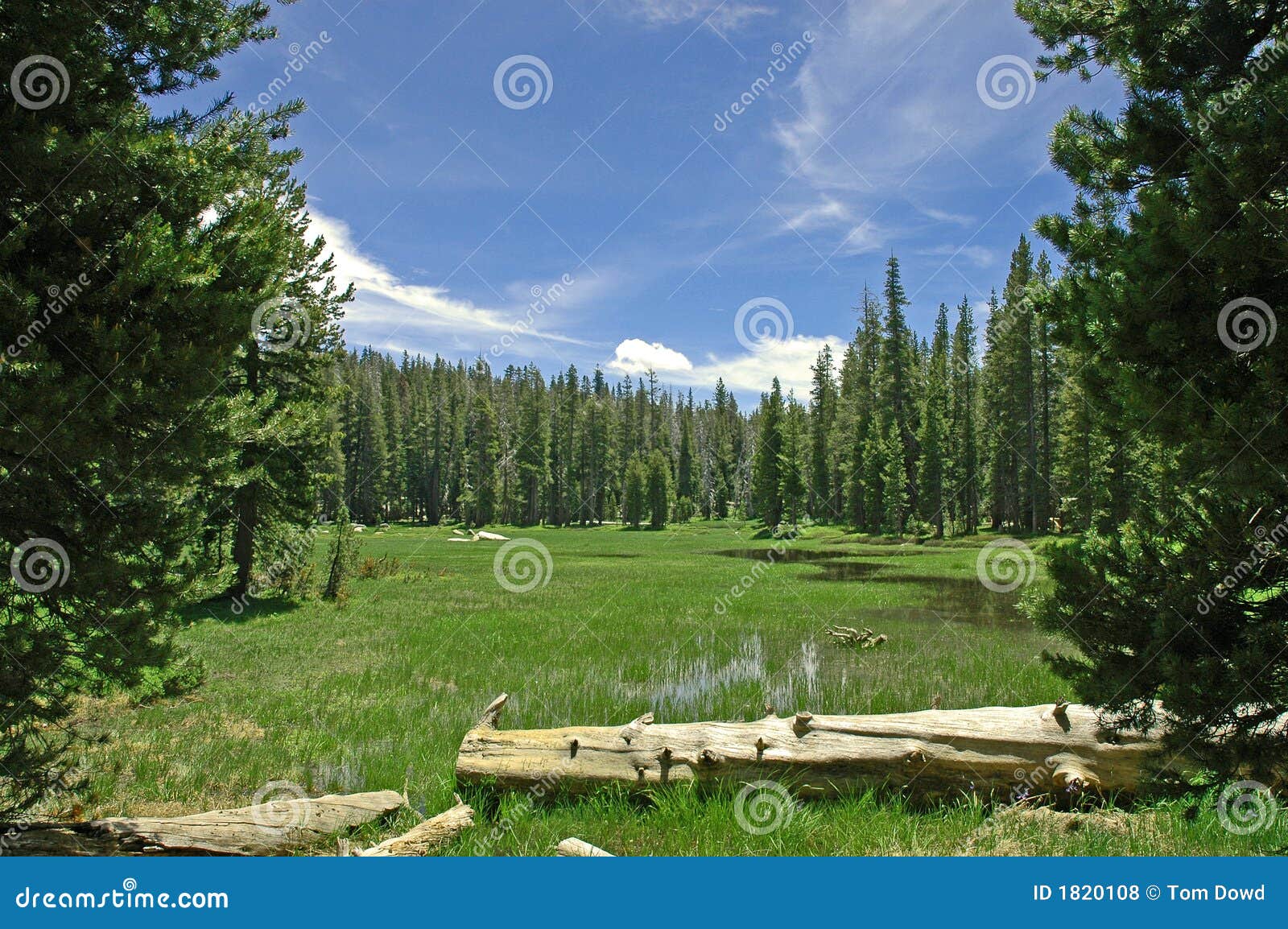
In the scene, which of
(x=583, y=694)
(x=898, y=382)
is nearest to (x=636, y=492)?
(x=898, y=382)

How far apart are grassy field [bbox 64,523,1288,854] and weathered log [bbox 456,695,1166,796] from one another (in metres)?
0.25

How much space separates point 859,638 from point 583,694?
315 inches

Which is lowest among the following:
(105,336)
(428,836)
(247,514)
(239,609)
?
(428,836)

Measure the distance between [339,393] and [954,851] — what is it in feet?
73.5

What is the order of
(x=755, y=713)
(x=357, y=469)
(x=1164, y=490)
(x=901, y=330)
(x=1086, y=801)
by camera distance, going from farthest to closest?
(x=357, y=469), (x=901, y=330), (x=755, y=713), (x=1086, y=801), (x=1164, y=490)

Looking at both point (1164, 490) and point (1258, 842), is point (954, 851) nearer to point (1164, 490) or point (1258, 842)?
point (1258, 842)

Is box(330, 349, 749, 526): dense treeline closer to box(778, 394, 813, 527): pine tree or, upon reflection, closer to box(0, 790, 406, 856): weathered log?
box(778, 394, 813, 527): pine tree

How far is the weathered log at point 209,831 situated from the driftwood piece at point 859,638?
12010mm

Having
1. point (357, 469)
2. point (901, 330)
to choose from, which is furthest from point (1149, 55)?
point (357, 469)

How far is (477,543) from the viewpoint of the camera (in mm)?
61750

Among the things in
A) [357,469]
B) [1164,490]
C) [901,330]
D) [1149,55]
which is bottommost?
[1164,490]

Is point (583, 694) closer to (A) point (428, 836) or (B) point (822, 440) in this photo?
(A) point (428, 836)

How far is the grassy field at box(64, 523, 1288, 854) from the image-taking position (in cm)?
587

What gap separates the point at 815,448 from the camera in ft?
259
